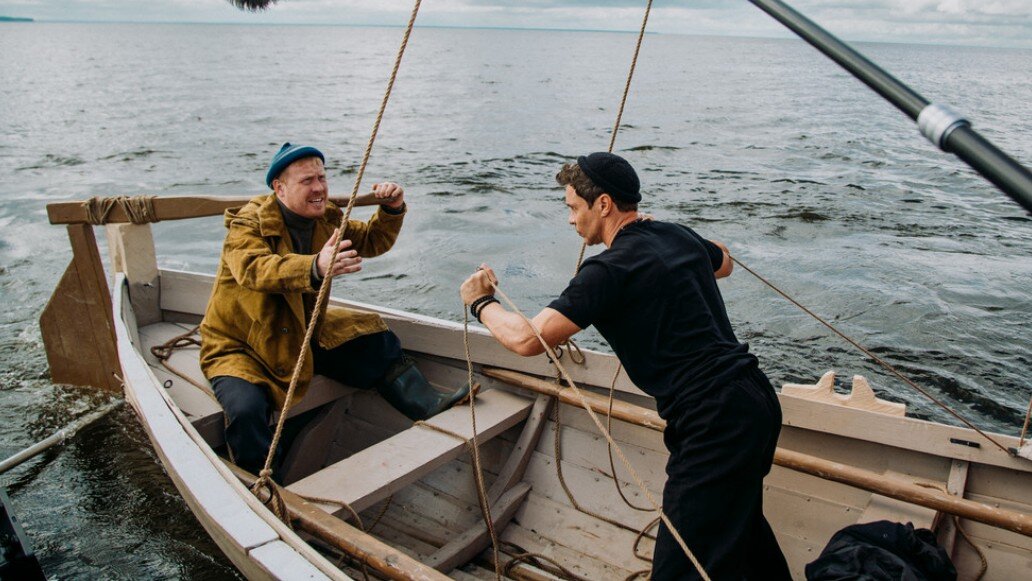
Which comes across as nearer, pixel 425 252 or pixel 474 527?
pixel 474 527

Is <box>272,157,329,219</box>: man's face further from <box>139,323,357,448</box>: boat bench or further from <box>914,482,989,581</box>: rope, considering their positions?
<box>914,482,989,581</box>: rope

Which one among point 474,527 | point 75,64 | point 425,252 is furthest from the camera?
point 75,64

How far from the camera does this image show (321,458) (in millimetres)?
4859

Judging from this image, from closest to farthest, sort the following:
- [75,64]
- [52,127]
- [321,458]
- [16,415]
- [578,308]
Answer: [578,308] → [321,458] → [16,415] → [52,127] → [75,64]

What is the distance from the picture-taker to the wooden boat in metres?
3.22

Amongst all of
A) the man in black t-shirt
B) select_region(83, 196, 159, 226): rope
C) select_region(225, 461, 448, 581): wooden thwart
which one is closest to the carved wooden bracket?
the man in black t-shirt

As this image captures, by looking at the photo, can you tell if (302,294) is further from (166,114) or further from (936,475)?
(166,114)

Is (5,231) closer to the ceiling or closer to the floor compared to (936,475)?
closer to the floor

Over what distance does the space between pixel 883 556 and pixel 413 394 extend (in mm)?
2583

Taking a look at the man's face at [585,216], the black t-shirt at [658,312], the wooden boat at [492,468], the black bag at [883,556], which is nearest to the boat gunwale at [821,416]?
the wooden boat at [492,468]

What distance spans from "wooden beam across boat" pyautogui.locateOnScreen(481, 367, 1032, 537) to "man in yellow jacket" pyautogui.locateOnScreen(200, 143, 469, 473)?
3.33ft

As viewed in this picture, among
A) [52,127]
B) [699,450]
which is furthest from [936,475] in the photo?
[52,127]

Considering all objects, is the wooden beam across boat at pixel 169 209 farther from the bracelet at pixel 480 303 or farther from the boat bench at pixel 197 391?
the bracelet at pixel 480 303

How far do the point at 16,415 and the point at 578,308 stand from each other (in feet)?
22.2
